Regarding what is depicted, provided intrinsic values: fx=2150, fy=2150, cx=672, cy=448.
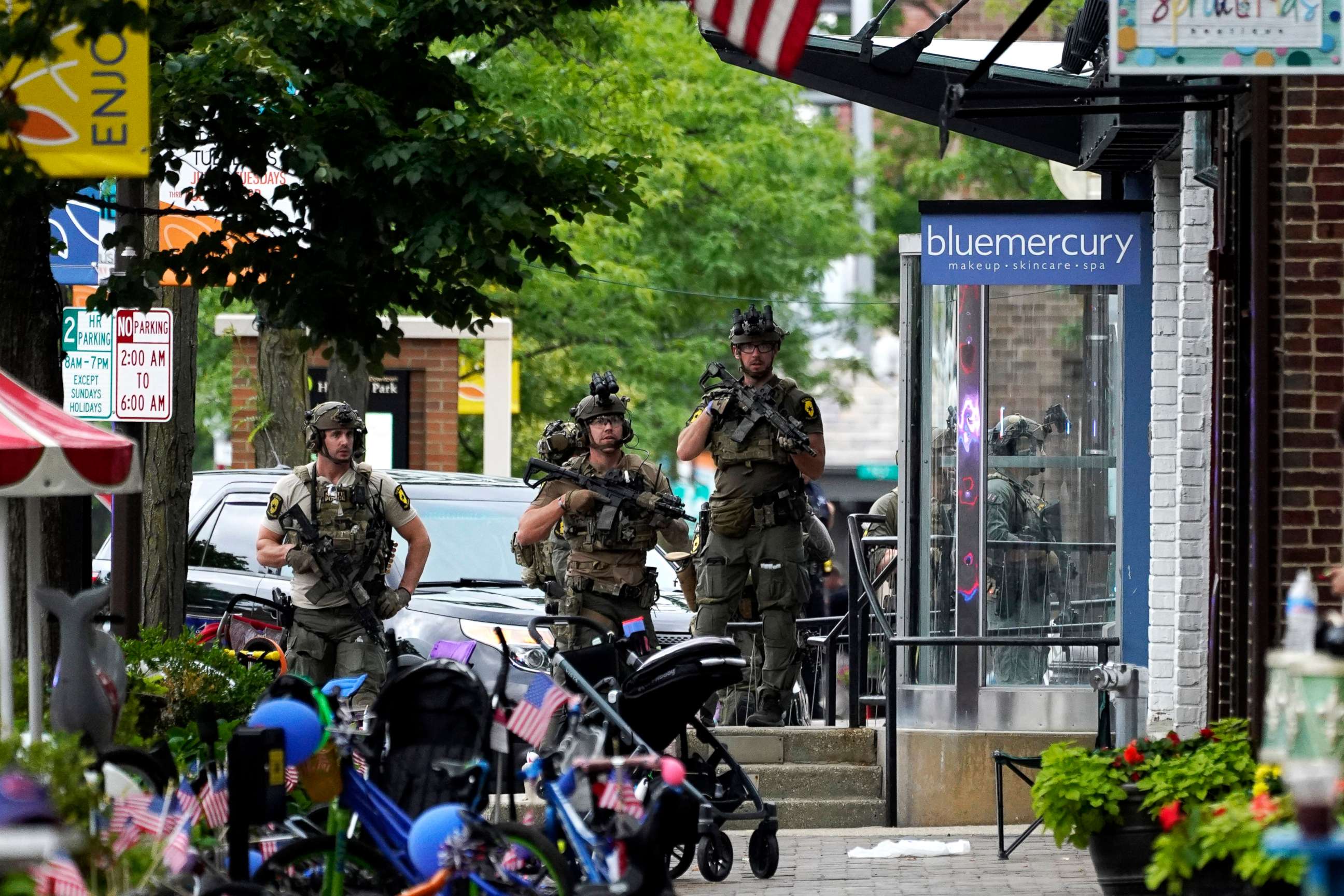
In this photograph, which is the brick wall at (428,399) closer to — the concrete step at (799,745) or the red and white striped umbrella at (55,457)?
the concrete step at (799,745)

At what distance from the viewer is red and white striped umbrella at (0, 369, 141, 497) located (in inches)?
290

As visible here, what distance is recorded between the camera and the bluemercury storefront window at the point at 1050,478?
1162cm

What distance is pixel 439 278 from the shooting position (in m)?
10.7

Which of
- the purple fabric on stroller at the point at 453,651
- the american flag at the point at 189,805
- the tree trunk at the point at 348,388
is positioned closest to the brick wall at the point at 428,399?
the tree trunk at the point at 348,388

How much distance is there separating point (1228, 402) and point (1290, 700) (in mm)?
3814

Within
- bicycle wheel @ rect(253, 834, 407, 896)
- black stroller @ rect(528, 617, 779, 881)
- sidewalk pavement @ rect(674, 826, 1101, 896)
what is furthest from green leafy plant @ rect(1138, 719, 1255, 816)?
bicycle wheel @ rect(253, 834, 407, 896)

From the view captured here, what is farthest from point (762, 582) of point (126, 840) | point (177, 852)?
point (126, 840)

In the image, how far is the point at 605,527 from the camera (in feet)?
35.9

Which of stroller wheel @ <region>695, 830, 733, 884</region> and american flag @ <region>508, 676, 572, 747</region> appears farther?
stroller wheel @ <region>695, 830, 733, 884</region>

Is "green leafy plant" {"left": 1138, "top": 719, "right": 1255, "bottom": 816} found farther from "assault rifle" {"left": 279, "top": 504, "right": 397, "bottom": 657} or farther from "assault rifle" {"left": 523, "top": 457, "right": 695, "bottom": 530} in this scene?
"assault rifle" {"left": 279, "top": 504, "right": 397, "bottom": 657}

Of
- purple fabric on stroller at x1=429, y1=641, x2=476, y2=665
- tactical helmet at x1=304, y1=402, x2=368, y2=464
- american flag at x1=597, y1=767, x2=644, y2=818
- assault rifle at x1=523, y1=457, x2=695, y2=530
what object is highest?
tactical helmet at x1=304, y1=402, x2=368, y2=464

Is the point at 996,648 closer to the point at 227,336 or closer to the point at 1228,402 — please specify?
the point at 1228,402

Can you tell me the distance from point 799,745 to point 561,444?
2.08 m

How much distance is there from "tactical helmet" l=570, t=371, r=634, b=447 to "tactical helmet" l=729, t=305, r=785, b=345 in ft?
2.15
